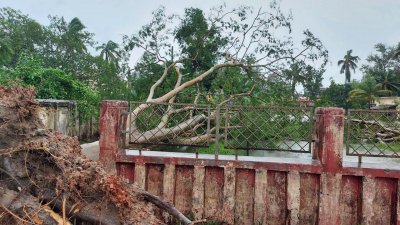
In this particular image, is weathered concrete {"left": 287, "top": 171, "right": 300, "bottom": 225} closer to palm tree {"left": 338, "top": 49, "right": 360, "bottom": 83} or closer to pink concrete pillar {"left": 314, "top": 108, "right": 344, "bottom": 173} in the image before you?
pink concrete pillar {"left": 314, "top": 108, "right": 344, "bottom": 173}

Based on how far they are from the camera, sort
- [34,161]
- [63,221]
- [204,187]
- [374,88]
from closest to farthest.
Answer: [63,221] → [34,161] → [204,187] → [374,88]

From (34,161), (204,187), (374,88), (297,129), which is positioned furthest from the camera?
(374,88)

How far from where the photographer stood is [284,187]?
4848 mm

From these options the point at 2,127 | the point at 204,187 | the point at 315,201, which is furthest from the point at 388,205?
the point at 2,127

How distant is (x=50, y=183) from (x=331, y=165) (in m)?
3.05

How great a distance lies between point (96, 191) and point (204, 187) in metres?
1.89

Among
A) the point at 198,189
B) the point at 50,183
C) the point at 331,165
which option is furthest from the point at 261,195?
the point at 50,183

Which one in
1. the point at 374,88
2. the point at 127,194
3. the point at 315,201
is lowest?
the point at 315,201

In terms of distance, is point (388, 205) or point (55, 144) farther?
point (388, 205)

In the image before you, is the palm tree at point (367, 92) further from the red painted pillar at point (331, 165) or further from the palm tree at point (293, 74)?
the red painted pillar at point (331, 165)

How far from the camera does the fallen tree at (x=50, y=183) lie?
3.30 metres

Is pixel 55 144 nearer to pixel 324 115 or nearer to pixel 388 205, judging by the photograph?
pixel 324 115

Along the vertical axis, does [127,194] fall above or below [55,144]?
below

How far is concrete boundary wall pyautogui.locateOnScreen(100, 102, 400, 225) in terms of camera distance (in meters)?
4.66
